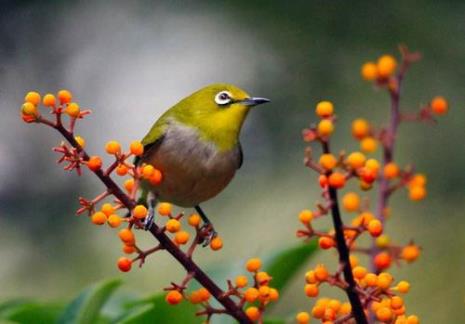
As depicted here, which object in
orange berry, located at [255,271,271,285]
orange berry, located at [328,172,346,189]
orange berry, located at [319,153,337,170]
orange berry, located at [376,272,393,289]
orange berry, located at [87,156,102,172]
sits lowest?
orange berry, located at [376,272,393,289]

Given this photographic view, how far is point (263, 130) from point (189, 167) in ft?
10.7

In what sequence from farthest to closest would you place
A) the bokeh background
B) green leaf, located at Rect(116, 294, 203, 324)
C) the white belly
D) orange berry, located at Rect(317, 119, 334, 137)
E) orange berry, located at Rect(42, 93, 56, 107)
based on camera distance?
the bokeh background < the white belly < green leaf, located at Rect(116, 294, 203, 324) < orange berry, located at Rect(42, 93, 56, 107) < orange berry, located at Rect(317, 119, 334, 137)

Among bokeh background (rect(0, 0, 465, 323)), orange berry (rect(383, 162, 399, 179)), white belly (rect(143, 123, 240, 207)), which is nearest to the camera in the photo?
orange berry (rect(383, 162, 399, 179))

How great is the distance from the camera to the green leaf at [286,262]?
2.68 m

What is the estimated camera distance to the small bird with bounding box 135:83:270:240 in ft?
11.3

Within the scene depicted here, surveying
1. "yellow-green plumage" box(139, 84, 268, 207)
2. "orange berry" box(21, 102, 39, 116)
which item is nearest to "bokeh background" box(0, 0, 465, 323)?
"yellow-green plumage" box(139, 84, 268, 207)

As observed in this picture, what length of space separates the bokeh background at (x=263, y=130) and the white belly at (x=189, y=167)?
7.87 ft

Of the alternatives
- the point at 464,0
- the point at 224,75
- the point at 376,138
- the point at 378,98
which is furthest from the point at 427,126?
the point at 376,138

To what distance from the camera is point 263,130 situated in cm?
675

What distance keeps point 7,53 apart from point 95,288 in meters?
5.37

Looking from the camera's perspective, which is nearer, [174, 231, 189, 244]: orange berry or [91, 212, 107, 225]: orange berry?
[91, 212, 107, 225]: orange berry

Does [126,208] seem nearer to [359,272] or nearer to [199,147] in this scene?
[359,272]

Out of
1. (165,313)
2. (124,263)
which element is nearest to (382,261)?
(124,263)

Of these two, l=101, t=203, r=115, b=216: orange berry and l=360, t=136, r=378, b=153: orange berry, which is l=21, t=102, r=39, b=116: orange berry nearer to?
l=101, t=203, r=115, b=216: orange berry
